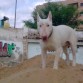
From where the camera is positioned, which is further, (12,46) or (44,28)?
(12,46)

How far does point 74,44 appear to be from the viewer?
1180 centimetres

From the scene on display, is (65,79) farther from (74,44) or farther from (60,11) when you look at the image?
(60,11)

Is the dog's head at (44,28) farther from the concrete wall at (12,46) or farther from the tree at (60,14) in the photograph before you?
the tree at (60,14)

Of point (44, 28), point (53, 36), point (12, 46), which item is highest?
point (44, 28)

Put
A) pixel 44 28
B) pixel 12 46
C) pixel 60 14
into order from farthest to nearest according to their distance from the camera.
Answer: pixel 60 14
pixel 12 46
pixel 44 28

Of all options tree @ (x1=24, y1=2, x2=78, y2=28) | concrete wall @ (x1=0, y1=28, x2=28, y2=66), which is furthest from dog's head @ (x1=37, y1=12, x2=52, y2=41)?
tree @ (x1=24, y1=2, x2=78, y2=28)

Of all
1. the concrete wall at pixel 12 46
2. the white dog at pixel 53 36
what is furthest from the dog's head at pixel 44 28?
the concrete wall at pixel 12 46

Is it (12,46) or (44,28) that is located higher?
(44,28)

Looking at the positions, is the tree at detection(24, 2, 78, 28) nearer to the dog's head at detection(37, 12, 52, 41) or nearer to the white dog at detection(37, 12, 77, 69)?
the white dog at detection(37, 12, 77, 69)

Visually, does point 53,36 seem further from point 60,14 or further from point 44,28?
point 60,14

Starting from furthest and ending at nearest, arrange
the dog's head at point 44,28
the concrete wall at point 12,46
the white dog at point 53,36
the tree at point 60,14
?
1. the tree at point 60,14
2. the concrete wall at point 12,46
3. the white dog at point 53,36
4. the dog's head at point 44,28

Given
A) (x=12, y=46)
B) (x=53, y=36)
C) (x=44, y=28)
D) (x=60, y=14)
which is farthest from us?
(x=60, y=14)

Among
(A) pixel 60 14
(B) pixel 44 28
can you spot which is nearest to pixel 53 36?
(B) pixel 44 28

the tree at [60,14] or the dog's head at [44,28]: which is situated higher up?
the tree at [60,14]
